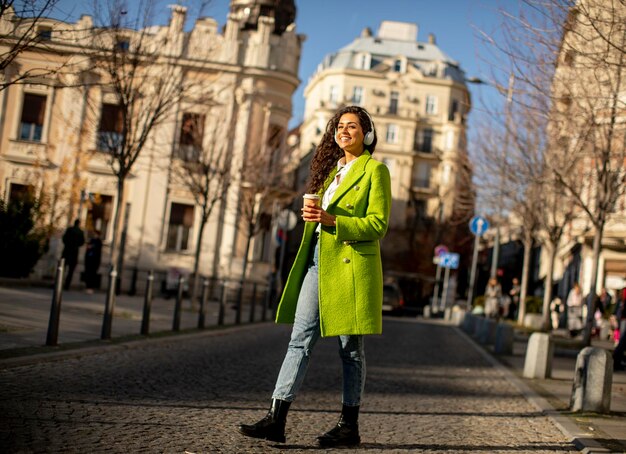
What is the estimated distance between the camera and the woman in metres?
5.77

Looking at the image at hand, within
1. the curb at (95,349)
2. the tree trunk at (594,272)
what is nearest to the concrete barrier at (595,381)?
the curb at (95,349)

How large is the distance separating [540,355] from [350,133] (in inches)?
328

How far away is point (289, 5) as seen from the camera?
4588 centimetres

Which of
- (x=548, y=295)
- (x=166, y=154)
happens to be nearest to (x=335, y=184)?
(x=548, y=295)

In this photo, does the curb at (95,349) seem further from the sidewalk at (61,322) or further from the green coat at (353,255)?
the green coat at (353,255)

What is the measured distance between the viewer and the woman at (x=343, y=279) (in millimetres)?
5766

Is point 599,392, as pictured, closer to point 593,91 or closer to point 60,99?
point 593,91

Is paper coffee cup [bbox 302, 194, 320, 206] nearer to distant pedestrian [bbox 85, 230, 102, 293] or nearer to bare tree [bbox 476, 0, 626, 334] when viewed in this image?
bare tree [bbox 476, 0, 626, 334]

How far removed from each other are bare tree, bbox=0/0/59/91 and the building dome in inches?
1348

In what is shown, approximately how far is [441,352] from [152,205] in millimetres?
23651

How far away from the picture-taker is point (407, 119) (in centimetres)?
9381

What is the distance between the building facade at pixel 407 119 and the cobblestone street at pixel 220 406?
78.8 m

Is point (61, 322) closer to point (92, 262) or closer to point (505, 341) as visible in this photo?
point (505, 341)

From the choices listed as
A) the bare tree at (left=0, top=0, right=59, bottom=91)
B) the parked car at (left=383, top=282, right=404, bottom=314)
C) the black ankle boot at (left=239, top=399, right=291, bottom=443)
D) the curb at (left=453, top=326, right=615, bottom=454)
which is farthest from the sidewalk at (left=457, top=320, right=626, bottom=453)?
the parked car at (left=383, top=282, right=404, bottom=314)
